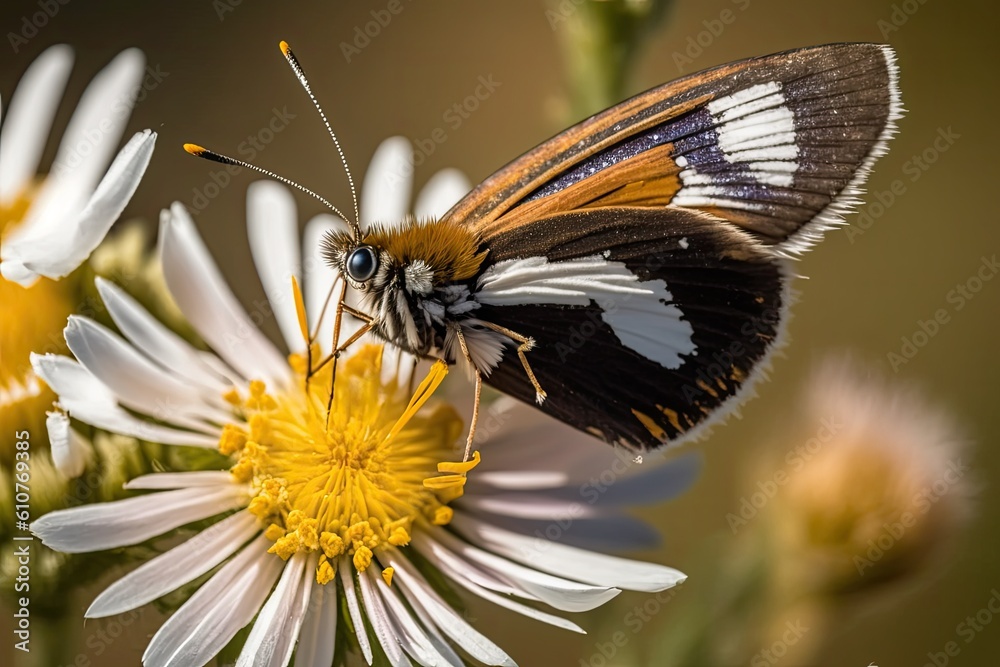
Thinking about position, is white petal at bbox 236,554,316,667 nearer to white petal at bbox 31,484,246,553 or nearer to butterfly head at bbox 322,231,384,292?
white petal at bbox 31,484,246,553

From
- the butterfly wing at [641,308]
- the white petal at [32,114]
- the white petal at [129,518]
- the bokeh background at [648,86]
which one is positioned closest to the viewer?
the white petal at [129,518]

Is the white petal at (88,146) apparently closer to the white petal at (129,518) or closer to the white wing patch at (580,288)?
the white petal at (129,518)

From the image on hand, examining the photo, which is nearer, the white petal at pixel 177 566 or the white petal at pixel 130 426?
the white petal at pixel 177 566

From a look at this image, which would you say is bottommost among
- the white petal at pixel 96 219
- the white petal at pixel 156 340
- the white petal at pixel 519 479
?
the white petal at pixel 519 479

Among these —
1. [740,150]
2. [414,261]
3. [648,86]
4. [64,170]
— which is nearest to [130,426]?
[414,261]

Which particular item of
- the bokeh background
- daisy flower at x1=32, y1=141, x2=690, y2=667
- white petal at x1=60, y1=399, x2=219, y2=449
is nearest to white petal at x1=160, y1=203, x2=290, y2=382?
daisy flower at x1=32, y1=141, x2=690, y2=667

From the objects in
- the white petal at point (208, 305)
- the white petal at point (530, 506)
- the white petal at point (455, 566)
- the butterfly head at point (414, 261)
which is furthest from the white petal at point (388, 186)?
the white petal at point (455, 566)

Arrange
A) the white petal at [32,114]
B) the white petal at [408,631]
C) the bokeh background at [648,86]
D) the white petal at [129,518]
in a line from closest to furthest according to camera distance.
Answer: the white petal at [129,518]
the white petal at [408,631]
the white petal at [32,114]
the bokeh background at [648,86]
